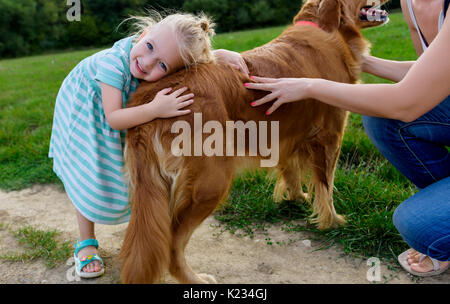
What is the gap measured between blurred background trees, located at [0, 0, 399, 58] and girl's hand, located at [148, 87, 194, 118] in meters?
10.6

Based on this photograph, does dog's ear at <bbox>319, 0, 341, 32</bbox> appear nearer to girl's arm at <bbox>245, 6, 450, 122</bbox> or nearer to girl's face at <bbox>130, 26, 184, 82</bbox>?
girl's arm at <bbox>245, 6, 450, 122</bbox>

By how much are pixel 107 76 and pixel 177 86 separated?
14.0 inches

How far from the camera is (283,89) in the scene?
2.03 metres

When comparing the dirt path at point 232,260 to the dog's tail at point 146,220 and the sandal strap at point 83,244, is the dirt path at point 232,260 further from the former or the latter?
the dog's tail at point 146,220

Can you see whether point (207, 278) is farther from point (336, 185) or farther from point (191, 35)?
point (336, 185)

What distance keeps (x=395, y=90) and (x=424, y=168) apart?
2.51 feet

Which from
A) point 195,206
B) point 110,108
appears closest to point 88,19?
point 110,108

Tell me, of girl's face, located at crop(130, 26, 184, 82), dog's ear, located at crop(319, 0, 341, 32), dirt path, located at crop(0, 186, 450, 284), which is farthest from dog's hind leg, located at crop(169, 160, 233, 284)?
dog's ear, located at crop(319, 0, 341, 32)

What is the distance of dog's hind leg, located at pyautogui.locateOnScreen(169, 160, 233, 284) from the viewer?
1.89 m

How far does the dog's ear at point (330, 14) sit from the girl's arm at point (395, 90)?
853 millimetres

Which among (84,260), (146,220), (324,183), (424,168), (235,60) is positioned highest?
(235,60)

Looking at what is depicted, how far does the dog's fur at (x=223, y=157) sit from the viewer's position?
173cm

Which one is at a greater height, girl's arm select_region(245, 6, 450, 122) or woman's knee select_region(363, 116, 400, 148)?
girl's arm select_region(245, 6, 450, 122)
